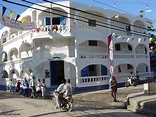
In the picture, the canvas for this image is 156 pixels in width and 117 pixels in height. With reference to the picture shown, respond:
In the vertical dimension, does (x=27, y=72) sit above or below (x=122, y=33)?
below

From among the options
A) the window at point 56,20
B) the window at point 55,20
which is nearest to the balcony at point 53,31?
the window at point 55,20

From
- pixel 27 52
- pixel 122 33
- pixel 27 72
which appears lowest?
pixel 27 72

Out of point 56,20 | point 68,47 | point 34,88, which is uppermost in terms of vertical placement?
point 56,20

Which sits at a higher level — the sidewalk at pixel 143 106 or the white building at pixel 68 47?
the white building at pixel 68 47

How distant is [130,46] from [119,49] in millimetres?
1711

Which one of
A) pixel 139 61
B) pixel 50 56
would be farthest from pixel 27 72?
pixel 139 61

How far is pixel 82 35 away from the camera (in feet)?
70.4

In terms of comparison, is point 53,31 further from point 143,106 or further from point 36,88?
point 143,106

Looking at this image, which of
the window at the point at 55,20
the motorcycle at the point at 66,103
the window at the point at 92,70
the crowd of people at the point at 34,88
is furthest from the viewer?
the window at the point at 92,70

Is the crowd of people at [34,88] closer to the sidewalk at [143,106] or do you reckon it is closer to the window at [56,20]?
the window at [56,20]

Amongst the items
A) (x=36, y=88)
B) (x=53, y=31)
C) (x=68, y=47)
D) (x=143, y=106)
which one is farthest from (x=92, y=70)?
(x=143, y=106)

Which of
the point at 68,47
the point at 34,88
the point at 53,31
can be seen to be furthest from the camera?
the point at 68,47

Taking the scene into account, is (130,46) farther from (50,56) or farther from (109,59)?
(50,56)

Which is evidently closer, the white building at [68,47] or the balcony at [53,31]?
the balcony at [53,31]
